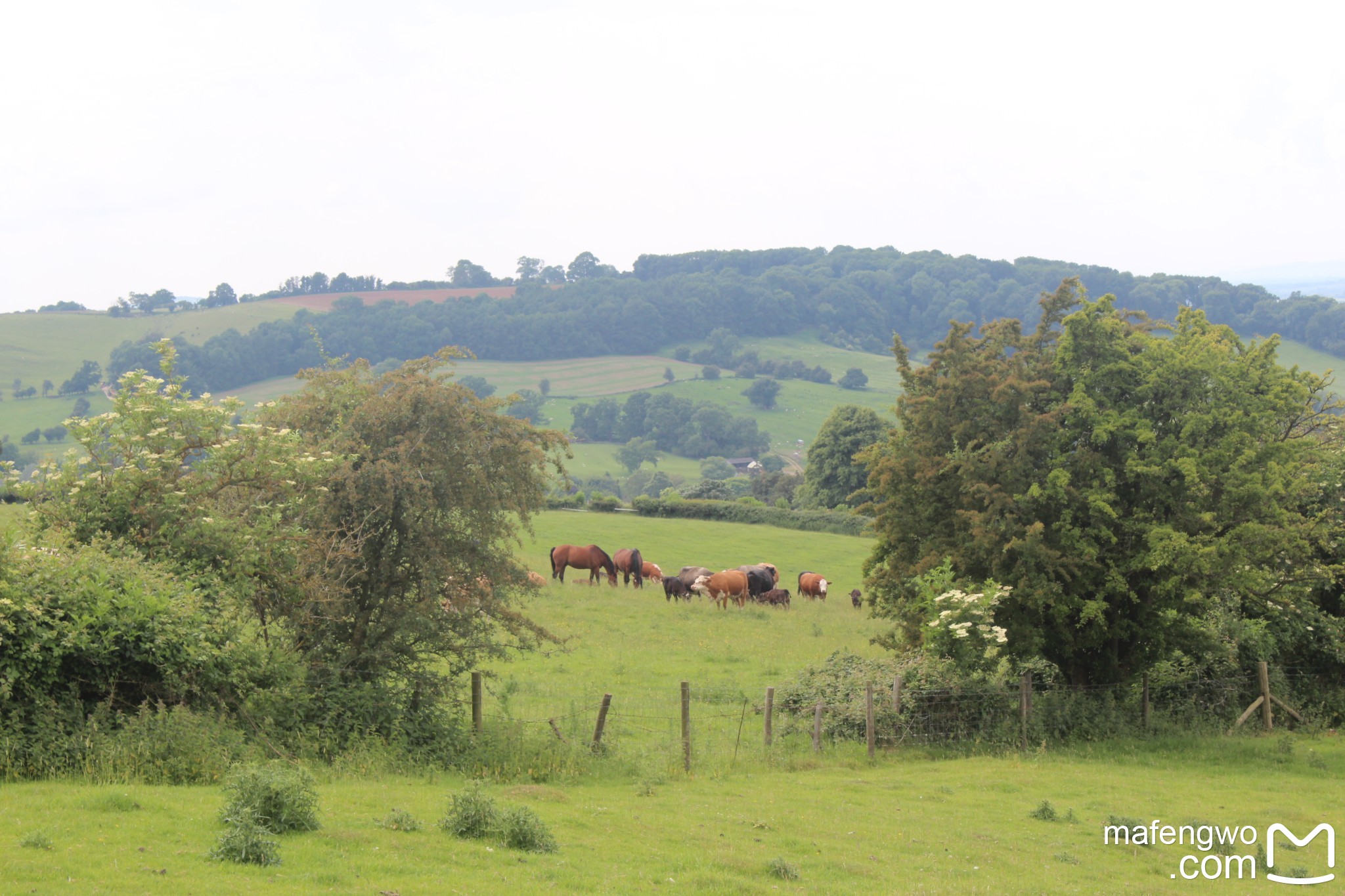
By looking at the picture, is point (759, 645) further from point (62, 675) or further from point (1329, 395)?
point (62, 675)

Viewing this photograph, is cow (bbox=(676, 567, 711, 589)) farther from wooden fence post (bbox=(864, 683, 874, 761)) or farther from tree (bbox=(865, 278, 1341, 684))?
wooden fence post (bbox=(864, 683, 874, 761))

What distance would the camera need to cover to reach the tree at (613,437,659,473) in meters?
130

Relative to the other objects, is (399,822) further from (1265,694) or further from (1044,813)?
(1265,694)

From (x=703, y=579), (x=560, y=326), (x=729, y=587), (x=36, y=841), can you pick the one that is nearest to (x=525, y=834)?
(x=36, y=841)

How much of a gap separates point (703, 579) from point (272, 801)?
30970 mm

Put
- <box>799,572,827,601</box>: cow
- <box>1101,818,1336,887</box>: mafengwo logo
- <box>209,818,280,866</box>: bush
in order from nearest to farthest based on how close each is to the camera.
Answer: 1. <box>209,818,280,866</box>: bush
2. <box>1101,818,1336,887</box>: mafengwo logo
3. <box>799,572,827,601</box>: cow

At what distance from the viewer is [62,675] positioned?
40.3 ft

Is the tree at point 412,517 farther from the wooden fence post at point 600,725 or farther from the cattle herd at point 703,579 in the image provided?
the cattle herd at point 703,579

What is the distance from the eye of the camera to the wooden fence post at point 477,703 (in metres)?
16.0

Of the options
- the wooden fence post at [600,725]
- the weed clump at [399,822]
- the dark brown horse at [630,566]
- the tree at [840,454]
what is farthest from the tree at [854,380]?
the weed clump at [399,822]

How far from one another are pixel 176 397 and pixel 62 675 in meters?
5.01

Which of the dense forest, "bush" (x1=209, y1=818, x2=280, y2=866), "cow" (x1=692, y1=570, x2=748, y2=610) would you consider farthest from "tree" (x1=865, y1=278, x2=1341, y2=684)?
the dense forest

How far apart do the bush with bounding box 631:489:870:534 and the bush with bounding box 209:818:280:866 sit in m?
54.9

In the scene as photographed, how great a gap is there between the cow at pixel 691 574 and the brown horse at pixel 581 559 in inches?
127
